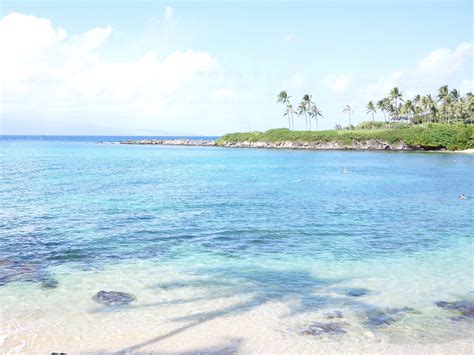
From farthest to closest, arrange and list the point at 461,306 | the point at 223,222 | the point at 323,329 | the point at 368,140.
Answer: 1. the point at 368,140
2. the point at 223,222
3. the point at 461,306
4. the point at 323,329

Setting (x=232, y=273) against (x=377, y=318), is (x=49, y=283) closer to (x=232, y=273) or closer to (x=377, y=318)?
(x=232, y=273)

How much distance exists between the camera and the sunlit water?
1126 cm

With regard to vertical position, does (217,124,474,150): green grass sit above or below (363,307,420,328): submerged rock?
above

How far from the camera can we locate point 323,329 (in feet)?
38.5

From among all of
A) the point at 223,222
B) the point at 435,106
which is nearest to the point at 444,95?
the point at 435,106

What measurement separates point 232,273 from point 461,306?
784 cm

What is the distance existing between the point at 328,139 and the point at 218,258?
132 m

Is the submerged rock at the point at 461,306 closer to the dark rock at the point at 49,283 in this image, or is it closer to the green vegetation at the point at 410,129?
the dark rock at the point at 49,283

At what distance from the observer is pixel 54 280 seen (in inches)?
601

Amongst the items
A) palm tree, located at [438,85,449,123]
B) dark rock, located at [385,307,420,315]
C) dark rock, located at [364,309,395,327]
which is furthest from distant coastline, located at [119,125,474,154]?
dark rock, located at [364,309,395,327]

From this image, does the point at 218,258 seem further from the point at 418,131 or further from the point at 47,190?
the point at 418,131

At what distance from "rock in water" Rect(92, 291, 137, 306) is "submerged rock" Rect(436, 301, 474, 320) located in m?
9.79

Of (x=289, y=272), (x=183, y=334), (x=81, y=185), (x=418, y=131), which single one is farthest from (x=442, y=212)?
(x=418, y=131)

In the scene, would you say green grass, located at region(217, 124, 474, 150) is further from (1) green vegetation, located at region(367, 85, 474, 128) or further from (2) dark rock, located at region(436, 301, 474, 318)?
(2) dark rock, located at region(436, 301, 474, 318)
